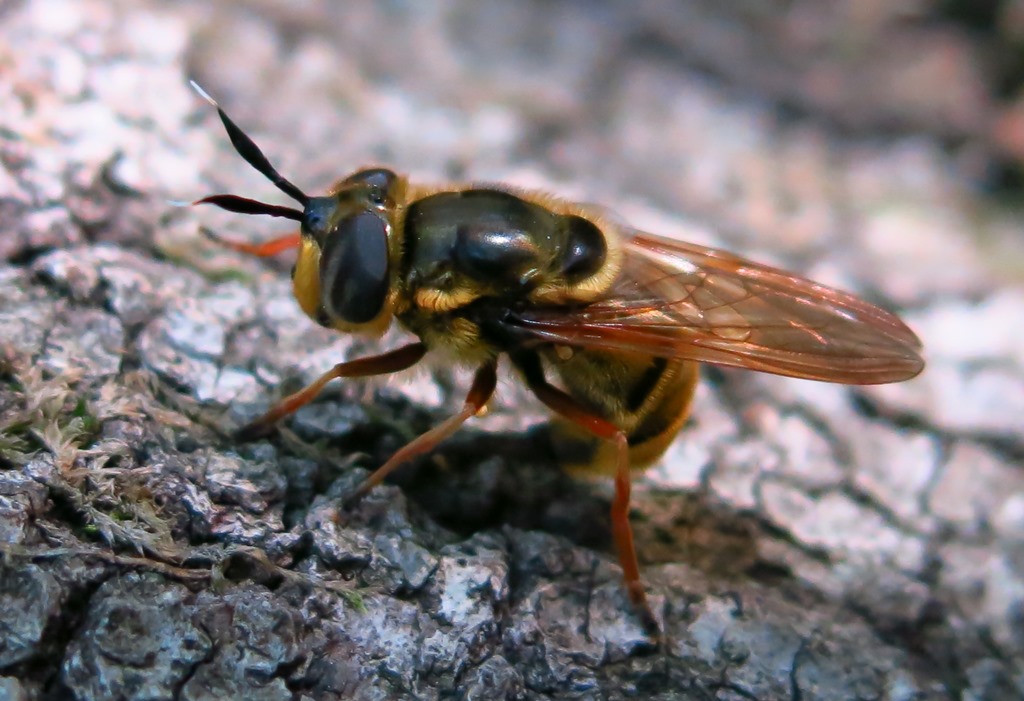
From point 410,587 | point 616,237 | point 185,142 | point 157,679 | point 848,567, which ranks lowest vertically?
point 157,679

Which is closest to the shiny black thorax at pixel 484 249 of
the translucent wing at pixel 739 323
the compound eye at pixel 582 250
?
the compound eye at pixel 582 250

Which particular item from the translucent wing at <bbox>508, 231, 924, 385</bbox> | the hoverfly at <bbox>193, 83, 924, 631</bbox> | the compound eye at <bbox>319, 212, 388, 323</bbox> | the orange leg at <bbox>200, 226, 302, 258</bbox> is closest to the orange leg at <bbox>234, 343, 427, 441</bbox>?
the hoverfly at <bbox>193, 83, 924, 631</bbox>

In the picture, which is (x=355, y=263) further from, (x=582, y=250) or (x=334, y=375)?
(x=582, y=250)

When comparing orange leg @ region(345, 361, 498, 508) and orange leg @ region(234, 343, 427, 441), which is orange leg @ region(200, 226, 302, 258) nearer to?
orange leg @ region(234, 343, 427, 441)

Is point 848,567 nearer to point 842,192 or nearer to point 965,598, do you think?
point 965,598

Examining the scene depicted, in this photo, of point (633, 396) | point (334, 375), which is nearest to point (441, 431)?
point (334, 375)

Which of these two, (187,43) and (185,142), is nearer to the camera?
(185,142)

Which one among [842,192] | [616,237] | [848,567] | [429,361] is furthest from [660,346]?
[842,192]

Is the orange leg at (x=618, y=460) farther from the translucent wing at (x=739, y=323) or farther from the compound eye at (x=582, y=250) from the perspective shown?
the compound eye at (x=582, y=250)
